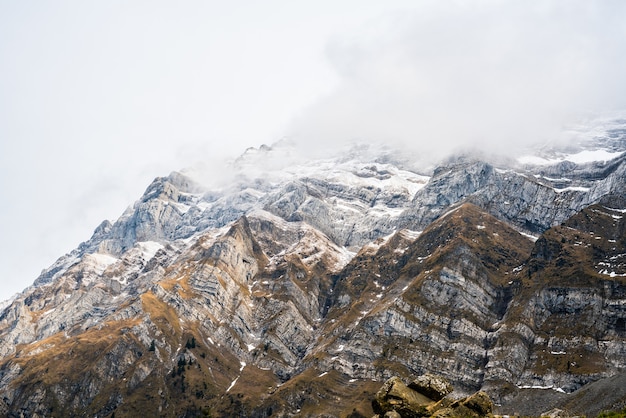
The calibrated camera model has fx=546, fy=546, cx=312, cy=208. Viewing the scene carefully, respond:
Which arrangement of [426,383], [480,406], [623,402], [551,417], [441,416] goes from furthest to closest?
[623,402]
[551,417]
[426,383]
[480,406]
[441,416]

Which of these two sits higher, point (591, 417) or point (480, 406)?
→ point (480, 406)

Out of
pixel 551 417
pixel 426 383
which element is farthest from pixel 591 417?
pixel 426 383

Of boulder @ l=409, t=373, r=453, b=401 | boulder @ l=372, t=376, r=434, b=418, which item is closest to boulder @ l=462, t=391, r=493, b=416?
boulder @ l=372, t=376, r=434, b=418

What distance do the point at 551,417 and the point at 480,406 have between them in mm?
20820

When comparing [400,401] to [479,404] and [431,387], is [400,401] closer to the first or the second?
[431,387]

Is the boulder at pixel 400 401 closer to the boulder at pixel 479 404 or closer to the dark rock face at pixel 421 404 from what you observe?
the dark rock face at pixel 421 404

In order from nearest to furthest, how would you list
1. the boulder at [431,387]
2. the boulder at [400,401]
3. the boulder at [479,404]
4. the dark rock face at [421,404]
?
the dark rock face at [421,404], the boulder at [479,404], the boulder at [400,401], the boulder at [431,387]

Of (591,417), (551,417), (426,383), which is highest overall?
(426,383)

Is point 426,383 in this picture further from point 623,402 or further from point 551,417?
point 623,402

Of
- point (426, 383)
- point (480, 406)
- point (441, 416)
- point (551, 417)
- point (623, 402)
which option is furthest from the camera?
point (623, 402)

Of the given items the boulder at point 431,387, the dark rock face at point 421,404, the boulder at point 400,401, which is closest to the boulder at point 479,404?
the dark rock face at point 421,404

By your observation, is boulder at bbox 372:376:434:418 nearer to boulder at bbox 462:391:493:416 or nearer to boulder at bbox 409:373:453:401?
boulder at bbox 409:373:453:401

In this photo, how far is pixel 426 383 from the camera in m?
77.2

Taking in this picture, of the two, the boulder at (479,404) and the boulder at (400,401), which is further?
the boulder at (400,401)
